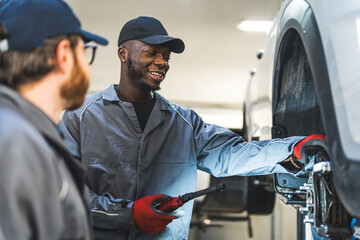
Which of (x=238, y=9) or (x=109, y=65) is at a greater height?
(x=238, y=9)

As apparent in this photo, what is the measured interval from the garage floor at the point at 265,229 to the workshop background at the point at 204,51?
1 centimetres

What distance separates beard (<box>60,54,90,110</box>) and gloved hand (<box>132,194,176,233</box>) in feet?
2.08

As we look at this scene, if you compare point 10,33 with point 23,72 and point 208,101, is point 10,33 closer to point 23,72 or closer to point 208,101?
point 23,72

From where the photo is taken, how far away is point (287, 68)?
1.67 metres

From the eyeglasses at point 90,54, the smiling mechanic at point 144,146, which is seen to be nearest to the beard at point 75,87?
the eyeglasses at point 90,54

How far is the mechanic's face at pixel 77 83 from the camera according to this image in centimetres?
89

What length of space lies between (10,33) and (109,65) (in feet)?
12.9

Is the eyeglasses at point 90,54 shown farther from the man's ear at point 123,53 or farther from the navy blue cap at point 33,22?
the man's ear at point 123,53

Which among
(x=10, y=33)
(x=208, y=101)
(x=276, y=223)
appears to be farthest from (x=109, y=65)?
(x=10, y=33)

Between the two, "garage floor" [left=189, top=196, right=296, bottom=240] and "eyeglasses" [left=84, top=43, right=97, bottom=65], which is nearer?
"eyeglasses" [left=84, top=43, right=97, bottom=65]

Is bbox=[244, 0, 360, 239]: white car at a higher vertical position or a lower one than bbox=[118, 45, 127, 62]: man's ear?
lower

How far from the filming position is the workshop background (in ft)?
14.3

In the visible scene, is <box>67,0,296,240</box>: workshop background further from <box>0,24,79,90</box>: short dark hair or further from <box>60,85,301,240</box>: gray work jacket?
<box>0,24,79,90</box>: short dark hair

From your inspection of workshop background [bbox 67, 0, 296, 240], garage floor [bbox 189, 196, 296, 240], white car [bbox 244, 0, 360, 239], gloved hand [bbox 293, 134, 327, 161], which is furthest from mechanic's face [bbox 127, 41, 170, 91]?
garage floor [bbox 189, 196, 296, 240]
